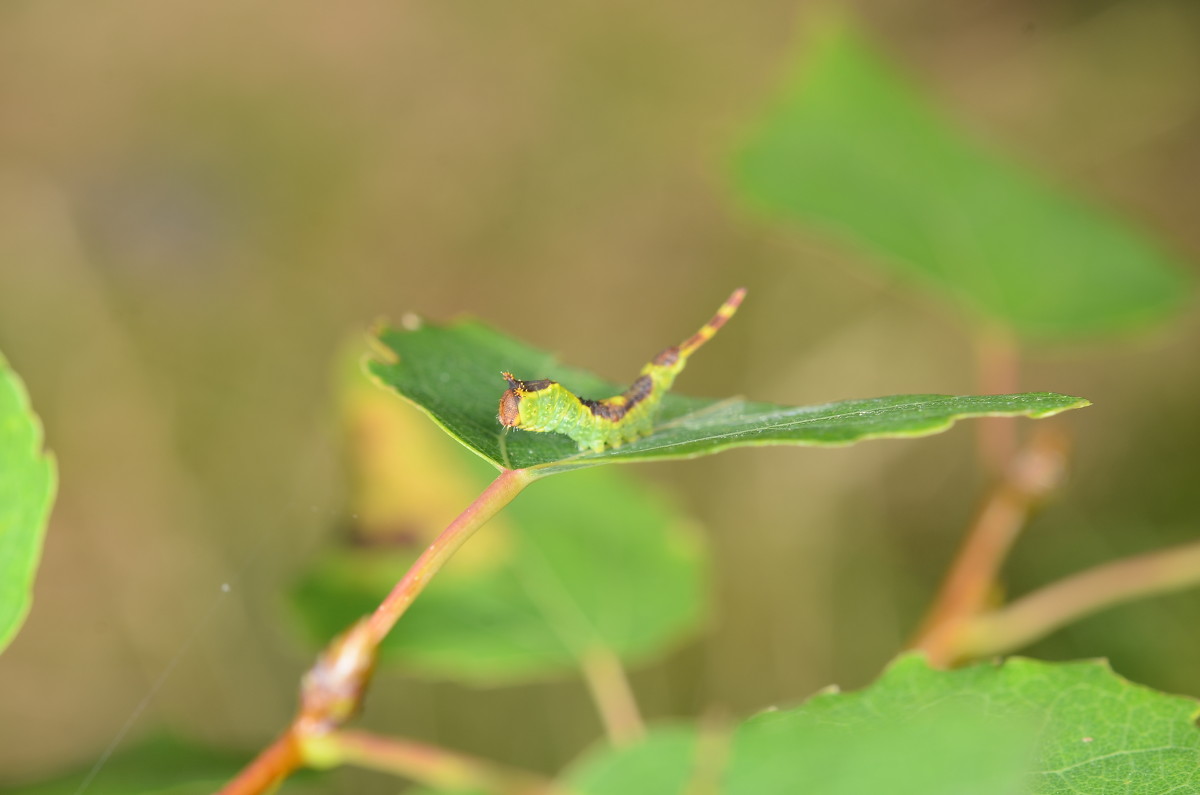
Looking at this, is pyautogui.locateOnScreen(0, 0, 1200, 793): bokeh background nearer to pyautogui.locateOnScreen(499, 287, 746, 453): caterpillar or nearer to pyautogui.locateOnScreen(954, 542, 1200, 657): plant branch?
pyautogui.locateOnScreen(954, 542, 1200, 657): plant branch

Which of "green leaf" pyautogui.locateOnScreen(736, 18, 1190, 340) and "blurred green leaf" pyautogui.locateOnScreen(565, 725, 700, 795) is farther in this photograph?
"green leaf" pyautogui.locateOnScreen(736, 18, 1190, 340)

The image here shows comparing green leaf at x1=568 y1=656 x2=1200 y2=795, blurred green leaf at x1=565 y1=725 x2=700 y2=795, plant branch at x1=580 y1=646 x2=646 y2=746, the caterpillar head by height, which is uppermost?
the caterpillar head

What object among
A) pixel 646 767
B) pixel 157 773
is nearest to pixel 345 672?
pixel 646 767

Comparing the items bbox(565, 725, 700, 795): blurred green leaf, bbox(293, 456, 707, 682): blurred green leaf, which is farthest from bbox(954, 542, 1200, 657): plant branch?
bbox(565, 725, 700, 795): blurred green leaf

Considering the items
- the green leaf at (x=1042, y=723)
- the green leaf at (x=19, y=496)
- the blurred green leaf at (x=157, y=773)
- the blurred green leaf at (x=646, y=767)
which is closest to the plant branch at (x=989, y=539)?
the green leaf at (x=1042, y=723)

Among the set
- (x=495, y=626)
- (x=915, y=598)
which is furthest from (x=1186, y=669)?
(x=495, y=626)

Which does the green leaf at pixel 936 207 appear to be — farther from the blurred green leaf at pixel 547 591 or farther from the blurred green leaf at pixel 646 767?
the blurred green leaf at pixel 646 767
